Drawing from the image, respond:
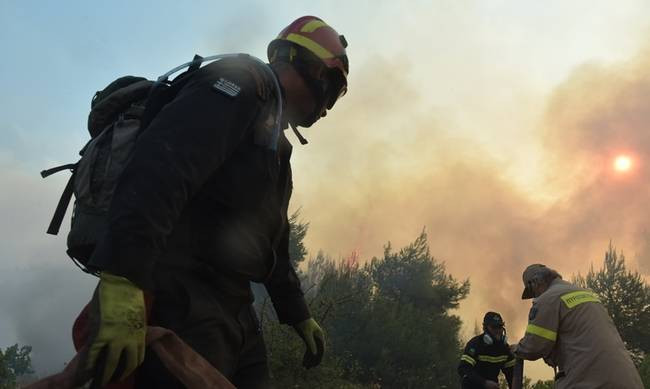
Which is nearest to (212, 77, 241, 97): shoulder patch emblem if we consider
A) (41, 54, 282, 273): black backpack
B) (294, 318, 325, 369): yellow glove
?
(41, 54, 282, 273): black backpack

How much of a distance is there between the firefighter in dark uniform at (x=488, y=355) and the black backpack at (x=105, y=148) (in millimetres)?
6223

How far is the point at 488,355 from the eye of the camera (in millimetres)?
7316

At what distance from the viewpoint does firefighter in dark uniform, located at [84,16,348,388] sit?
1382mm

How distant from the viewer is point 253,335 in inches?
77.7

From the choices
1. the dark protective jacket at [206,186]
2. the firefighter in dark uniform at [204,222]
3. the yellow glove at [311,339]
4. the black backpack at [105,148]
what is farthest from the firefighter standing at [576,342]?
the black backpack at [105,148]

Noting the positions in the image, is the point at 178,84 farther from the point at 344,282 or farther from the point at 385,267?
the point at 385,267

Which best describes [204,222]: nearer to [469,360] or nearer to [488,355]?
[469,360]

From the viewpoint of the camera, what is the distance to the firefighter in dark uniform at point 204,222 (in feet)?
4.53

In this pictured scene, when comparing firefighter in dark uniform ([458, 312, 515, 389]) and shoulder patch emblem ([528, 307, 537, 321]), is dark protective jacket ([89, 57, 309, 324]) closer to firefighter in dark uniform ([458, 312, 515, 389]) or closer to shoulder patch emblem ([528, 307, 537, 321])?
shoulder patch emblem ([528, 307, 537, 321])

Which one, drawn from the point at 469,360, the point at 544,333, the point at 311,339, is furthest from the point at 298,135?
the point at 469,360

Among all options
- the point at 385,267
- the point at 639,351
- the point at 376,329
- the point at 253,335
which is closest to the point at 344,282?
the point at 376,329

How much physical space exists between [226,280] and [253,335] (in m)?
0.32

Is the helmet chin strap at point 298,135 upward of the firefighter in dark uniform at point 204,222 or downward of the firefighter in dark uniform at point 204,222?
upward

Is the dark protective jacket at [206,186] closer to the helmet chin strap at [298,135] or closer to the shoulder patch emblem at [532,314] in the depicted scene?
the helmet chin strap at [298,135]
